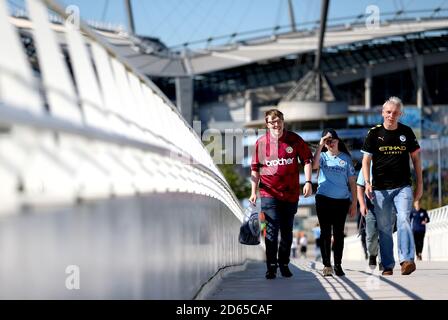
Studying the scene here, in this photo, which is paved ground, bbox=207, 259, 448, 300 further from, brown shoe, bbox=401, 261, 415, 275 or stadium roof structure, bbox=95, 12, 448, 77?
stadium roof structure, bbox=95, 12, 448, 77

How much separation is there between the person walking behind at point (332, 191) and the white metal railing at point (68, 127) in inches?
190

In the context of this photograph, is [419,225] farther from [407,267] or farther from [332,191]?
[407,267]

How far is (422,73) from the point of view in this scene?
13762 cm

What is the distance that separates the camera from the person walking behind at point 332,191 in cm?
1336

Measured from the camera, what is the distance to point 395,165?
1299cm

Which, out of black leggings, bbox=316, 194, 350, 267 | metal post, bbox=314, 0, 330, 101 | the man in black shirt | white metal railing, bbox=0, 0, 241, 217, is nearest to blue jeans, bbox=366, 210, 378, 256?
black leggings, bbox=316, 194, 350, 267

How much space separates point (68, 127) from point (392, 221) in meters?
9.40

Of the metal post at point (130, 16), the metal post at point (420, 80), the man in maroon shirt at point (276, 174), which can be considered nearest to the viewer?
the man in maroon shirt at point (276, 174)

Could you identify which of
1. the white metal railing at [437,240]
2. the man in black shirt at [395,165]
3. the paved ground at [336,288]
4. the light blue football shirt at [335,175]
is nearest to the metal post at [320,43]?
the white metal railing at [437,240]

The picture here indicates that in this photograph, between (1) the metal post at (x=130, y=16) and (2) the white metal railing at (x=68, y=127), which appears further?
(1) the metal post at (x=130, y=16)

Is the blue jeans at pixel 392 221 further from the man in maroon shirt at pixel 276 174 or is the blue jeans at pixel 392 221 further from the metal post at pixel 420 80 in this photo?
the metal post at pixel 420 80

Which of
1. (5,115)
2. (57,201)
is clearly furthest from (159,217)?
(5,115)

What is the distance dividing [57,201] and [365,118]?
120 meters
